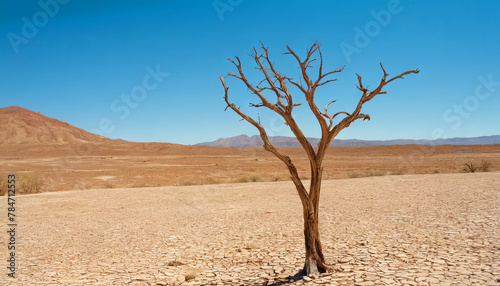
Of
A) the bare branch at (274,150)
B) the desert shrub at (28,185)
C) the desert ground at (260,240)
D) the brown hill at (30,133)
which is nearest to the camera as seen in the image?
the bare branch at (274,150)

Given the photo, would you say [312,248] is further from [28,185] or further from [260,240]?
[28,185]

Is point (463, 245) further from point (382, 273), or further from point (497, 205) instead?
point (497, 205)

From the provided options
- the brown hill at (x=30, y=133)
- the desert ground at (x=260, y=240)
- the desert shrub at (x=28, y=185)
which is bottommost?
the desert ground at (x=260, y=240)

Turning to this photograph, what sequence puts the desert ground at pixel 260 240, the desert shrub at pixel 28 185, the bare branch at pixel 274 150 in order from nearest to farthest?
the bare branch at pixel 274 150 < the desert ground at pixel 260 240 < the desert shrub at pixel 28 185

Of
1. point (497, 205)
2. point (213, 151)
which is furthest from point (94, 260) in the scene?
point (213, 151)

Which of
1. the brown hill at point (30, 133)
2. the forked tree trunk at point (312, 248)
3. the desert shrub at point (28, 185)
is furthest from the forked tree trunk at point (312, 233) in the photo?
the brown hill at point (30, 133)

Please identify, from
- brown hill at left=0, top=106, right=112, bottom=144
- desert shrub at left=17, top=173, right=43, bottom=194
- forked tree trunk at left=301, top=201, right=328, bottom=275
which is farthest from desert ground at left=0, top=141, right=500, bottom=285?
brown hill at left=0, top=106, right=112, bottom=144

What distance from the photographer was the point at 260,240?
7.85 m

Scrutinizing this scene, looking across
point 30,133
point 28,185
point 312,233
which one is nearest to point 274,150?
point 312,233

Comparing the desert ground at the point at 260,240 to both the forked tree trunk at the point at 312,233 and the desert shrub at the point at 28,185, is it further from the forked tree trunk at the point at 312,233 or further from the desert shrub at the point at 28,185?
the desert shrub at the point at 28,185

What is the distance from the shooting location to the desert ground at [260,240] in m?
5.43

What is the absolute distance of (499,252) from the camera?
563 cm

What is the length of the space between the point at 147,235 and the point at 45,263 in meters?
2.48

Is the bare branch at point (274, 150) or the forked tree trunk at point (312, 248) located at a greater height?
the bare branch at point (274, 150)
